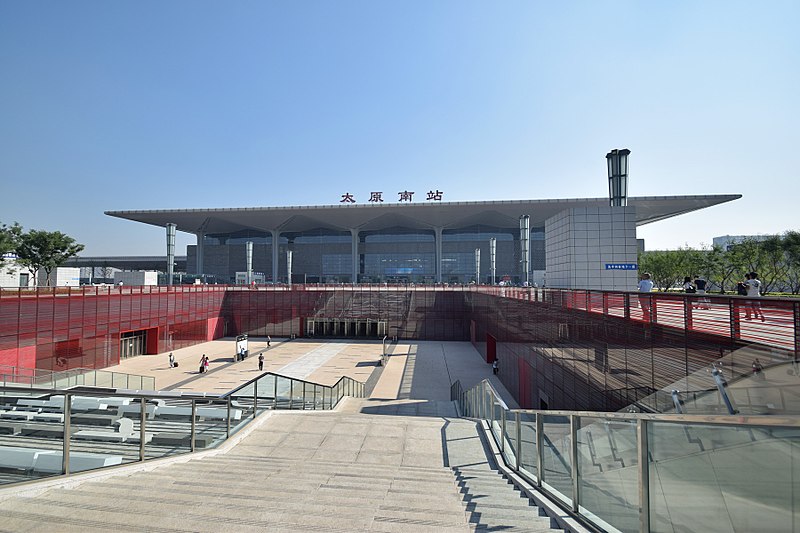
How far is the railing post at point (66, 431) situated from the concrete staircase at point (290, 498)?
298 millimetres

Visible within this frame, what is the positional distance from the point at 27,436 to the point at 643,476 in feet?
20.7

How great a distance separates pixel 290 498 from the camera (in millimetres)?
4148

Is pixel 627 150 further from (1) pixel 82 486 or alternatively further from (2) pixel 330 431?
(1) pixel 82 486

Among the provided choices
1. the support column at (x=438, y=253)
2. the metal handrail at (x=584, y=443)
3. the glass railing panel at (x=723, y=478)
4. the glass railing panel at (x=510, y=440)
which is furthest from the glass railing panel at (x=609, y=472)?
the support column at (x=438, y=253)

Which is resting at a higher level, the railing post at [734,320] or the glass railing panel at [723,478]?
the railing post at [734,320]

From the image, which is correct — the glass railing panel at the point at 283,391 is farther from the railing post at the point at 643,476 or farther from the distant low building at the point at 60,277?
the distant low building at the point at 60,277

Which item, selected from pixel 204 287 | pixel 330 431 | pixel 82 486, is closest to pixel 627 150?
pixel 330 431

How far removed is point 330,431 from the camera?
848cm

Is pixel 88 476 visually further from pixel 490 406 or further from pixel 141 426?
pixel 490 406

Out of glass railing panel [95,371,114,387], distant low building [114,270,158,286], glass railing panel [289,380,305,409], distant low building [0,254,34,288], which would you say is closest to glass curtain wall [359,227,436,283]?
distant low building [114,270,158,286]

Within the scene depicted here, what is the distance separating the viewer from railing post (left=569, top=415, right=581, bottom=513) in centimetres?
374

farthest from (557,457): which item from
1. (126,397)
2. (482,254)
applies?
(482,254)

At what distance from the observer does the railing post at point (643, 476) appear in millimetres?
2643

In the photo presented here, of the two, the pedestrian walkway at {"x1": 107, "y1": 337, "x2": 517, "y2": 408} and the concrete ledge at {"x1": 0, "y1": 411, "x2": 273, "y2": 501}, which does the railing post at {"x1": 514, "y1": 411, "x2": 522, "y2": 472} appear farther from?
the pedestrian walkway at {"x1": 107, "y1": 337, "x2": 517, "y2": 408}
